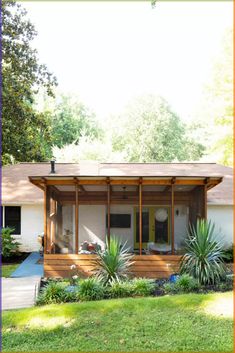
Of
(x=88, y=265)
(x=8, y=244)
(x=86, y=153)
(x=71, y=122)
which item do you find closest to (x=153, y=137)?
(x=86, y=153)

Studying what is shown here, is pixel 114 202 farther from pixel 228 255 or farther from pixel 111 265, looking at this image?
pixel 111 265

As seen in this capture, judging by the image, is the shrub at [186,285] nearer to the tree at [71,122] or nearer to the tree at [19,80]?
the tree at [19,80]

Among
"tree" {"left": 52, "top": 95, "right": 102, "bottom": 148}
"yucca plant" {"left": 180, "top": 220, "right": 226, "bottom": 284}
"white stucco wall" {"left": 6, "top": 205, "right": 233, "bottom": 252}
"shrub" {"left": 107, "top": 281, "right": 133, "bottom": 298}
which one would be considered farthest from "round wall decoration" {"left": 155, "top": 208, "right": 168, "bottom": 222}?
"tree" {"left": 52, "top": 95, "right": 102, "bottom": 148}

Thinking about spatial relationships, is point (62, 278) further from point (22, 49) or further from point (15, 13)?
point (15, 13)

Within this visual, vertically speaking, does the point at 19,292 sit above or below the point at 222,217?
below

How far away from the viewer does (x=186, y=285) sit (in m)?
10.6

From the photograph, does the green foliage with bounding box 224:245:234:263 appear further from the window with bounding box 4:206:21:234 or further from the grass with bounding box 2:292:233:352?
the window with bounding box 4:206:21:234

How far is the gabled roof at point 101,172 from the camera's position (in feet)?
56.7

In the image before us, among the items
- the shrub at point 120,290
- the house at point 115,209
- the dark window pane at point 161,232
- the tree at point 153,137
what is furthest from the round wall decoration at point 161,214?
the tree at point 153,137

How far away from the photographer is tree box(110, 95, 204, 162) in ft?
132

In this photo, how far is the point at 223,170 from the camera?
2034cm

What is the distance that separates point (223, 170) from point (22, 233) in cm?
980

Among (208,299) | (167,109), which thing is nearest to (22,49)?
(208,299)

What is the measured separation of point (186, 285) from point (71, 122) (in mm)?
35025
